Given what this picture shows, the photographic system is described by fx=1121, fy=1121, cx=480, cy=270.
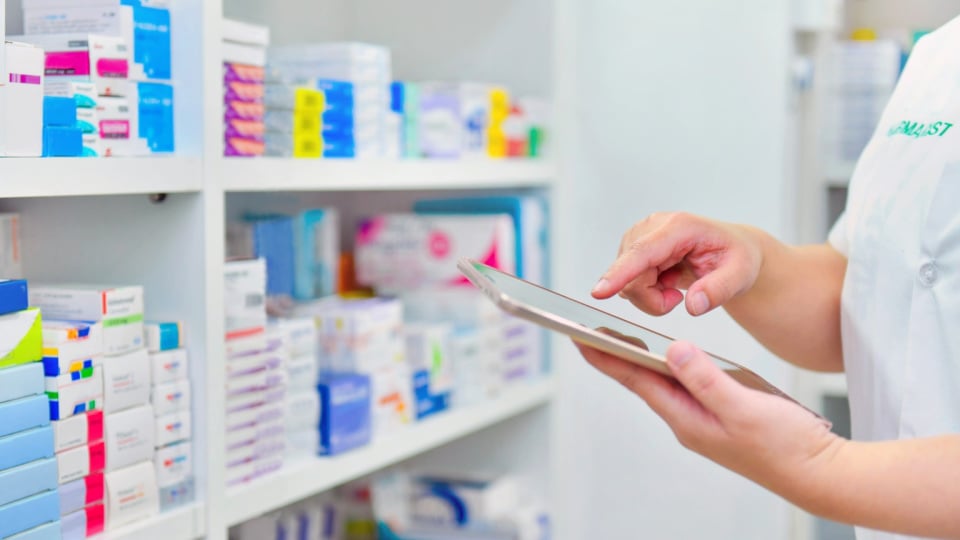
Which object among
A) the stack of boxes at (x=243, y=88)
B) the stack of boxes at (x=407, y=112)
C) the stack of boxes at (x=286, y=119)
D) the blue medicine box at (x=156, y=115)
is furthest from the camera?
the stack of boxes at (x=407, y=112)

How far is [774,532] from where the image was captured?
7.41 feet

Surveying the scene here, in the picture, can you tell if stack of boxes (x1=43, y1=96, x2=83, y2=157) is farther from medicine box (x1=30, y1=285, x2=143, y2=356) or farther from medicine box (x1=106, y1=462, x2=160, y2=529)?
medicine box (x1=106, y1=462, x2=160, y2=529)

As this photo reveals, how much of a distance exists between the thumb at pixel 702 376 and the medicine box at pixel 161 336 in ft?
2.40

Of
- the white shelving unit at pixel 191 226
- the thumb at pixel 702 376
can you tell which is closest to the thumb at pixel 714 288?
the thumb at pixel 702 376

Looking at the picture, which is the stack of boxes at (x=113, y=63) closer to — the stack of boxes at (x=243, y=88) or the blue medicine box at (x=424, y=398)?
the stack of boxes at (x=243, y=88)

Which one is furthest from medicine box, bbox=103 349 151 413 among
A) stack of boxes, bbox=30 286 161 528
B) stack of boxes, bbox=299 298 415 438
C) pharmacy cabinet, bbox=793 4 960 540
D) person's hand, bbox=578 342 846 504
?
pharmacy cabinet, bbox=793 4 960 540

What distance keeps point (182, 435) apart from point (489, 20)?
1.23 metres

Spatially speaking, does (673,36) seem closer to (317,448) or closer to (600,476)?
(600,476)

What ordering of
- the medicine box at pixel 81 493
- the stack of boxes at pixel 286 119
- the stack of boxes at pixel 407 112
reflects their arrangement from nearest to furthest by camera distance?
the medicine box at pixel 81 493
the stack of boxes at pixel 286 119
the stack of boxes at pixel 407 112

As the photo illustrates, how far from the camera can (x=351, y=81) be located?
1777mm

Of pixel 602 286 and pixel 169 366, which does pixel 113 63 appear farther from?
pixel 602 286

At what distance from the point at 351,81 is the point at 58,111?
0.61m

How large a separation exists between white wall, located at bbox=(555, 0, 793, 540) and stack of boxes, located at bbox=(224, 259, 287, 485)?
2.90 feet

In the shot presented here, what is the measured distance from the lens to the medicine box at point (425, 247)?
216cm
